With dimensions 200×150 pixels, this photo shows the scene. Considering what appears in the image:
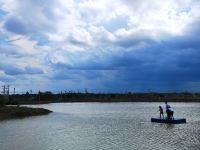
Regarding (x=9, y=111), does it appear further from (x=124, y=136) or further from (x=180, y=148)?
(x=180, y=148)

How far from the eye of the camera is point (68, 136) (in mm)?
32719

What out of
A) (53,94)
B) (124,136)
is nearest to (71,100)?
(53,94)

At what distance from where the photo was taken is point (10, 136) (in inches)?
1328

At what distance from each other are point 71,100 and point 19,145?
170515 millimetres

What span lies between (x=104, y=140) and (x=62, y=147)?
14.0ft

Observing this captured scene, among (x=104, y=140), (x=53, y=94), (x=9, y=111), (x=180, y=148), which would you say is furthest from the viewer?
(x=53, y=94)

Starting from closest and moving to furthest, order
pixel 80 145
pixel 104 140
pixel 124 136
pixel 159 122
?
pixel 80 145 → pixel 104 140 → pixel 124 136 → pixel 159 122

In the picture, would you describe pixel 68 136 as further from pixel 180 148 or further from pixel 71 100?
pixel 71 100

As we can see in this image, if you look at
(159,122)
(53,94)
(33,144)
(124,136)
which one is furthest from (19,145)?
(53,94)

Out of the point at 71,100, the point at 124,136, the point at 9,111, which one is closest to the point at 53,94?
the point at 71,100

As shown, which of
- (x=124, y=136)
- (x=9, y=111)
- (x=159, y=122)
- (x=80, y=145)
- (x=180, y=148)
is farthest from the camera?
(x=9, y=111)

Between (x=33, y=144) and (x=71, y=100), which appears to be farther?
(x=71, y=100)

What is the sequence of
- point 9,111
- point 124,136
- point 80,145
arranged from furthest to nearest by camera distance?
1. point 9,111
2. point 124,136
3. point 80,145

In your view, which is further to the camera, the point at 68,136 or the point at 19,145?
the point at 68,136
